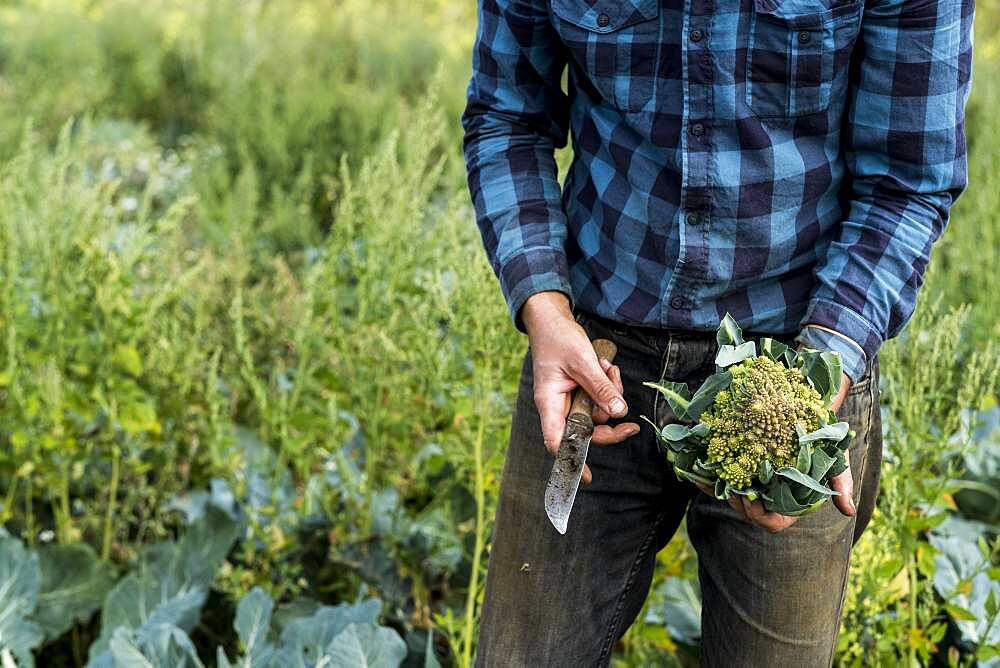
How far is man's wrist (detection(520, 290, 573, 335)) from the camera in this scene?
1529 millimetres

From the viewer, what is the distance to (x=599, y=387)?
143cm

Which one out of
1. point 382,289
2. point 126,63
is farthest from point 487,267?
point 126,63

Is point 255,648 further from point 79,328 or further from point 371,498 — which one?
point 79,328

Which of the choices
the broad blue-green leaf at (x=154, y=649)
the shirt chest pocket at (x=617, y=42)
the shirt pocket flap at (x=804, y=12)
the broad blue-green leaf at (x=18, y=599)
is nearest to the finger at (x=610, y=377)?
the shirt chest pocket at (x=617, y=42)

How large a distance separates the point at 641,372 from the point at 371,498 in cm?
125

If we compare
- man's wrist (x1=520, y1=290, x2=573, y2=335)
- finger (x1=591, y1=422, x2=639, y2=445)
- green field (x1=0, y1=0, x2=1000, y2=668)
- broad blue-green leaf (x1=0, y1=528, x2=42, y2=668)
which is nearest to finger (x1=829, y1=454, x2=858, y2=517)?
finger (x1=591, y1=422, x2=639, y2=445)

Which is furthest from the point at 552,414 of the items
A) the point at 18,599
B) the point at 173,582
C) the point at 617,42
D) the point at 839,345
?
the point at 18,599

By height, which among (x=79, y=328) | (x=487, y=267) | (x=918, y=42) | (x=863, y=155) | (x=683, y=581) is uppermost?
(x=918, y=42)

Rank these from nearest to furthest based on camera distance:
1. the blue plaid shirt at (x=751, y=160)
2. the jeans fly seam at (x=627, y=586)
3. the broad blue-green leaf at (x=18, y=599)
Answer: the blue plaid shirt at (x=751, y=160), the jeans fly seam at (x=627, y=586), the broad blue-green leaf at (x=18, y=599)

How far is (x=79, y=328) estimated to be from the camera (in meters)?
2.65

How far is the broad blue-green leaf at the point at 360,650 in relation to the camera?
215 cm

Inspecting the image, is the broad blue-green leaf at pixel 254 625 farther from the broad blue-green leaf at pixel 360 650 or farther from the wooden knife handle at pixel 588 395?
the wooden knife handle at pixel 588 395

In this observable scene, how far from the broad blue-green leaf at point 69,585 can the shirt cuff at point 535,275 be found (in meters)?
1.55

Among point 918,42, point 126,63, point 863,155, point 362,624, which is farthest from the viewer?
point 126,63
